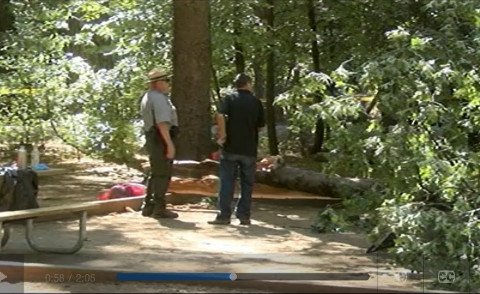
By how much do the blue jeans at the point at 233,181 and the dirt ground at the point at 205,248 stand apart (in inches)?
8.4

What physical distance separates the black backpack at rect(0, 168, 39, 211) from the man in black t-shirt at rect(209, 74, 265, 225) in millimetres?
2630

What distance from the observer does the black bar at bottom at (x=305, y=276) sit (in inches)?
243

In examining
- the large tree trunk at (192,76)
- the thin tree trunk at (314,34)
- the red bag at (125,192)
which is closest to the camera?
the red bag at (125,192)

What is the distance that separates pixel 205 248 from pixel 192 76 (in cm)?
485

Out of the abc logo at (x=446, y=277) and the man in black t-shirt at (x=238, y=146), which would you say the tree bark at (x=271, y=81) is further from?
the abc logo at (x=446, y=277)

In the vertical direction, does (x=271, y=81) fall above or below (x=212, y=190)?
above

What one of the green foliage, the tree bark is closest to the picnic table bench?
the green foliage

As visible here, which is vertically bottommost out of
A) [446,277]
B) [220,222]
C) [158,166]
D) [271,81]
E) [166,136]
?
[446,277]

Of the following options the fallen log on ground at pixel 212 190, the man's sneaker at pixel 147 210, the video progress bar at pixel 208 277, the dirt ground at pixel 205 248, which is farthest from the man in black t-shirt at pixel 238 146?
the video progress bar at pixel 208 277

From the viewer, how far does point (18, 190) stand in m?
8.05

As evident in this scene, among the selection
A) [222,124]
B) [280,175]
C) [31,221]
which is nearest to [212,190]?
[280,175]

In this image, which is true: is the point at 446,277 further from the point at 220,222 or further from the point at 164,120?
the point at 164,120

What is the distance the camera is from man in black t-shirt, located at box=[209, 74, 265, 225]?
392 inches

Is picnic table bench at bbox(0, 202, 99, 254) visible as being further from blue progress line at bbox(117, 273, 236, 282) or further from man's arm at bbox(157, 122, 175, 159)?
man's arm at bbox(157, 122, 175, 159)
